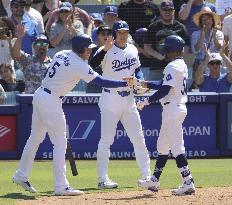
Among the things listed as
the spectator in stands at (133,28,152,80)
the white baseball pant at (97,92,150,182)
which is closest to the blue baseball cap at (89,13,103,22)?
the spectator in stands at (133,28,152,80)

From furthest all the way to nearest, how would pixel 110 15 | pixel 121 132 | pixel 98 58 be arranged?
pixel 110 15
pixel 121 132
pixel 98 58

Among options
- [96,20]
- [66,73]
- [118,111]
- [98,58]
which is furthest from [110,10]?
[66,73]

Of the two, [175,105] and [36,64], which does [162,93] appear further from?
[36,64]

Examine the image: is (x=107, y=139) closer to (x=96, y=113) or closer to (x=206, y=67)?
(x=96, y=113)

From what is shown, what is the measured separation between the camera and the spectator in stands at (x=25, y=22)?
14445mm

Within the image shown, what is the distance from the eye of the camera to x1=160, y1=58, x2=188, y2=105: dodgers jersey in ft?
29.0

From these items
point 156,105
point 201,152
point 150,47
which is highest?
point 150,47

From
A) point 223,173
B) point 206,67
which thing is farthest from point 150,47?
point 223,173

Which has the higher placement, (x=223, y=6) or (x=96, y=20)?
(x=223, y=6)

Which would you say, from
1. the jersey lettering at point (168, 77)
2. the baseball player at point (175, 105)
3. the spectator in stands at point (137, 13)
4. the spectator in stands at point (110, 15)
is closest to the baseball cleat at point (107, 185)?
the baseball player at point (175, 105)

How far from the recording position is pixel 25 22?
47.4 ft

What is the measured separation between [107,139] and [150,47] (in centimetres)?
504

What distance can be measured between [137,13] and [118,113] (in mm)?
5528

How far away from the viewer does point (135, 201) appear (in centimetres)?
855
